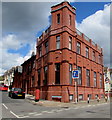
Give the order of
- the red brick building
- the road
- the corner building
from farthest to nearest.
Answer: the red brick building → the corner building → the road

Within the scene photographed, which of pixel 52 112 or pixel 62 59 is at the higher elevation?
pixel 62 59

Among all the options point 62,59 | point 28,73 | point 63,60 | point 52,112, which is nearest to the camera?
point 52,112

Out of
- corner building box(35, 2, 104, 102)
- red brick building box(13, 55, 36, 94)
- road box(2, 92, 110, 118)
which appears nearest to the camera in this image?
road box(2, 92, 110, 118)

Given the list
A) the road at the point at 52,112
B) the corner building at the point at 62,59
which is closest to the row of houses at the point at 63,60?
the corner building at the point at 62,59

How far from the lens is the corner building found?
24.8 metres

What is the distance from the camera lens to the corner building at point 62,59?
977 inches

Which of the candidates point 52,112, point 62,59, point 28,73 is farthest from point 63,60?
point 28,73

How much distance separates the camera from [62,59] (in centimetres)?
2517

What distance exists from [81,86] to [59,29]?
1002 cm

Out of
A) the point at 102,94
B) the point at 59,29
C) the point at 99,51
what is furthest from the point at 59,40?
the point at 102,94

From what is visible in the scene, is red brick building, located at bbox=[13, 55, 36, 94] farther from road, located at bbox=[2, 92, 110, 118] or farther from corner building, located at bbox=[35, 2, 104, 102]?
road, located at bbox=[2, 92, 110, 118]

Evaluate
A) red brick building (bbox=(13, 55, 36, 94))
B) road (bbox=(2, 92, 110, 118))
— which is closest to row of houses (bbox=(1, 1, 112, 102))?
red brick building (bbox=(13, 55, 36, 94))

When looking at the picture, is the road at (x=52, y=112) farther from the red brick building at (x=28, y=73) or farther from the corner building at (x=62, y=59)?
the red brick building at (x=28, y=73)

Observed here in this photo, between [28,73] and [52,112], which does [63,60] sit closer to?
[52,112]
